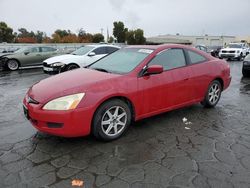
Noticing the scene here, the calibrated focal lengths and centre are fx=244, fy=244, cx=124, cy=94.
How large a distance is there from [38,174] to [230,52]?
23.9m

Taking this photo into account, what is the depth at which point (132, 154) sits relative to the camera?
11.6 feet

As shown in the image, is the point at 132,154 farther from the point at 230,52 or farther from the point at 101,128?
the point at 230,52

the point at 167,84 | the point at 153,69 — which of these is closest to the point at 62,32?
the point at 167,84

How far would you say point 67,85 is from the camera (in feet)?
12.6

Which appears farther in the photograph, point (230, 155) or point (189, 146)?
point (189, 146)

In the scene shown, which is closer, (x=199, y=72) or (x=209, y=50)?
(x=199, y=72)

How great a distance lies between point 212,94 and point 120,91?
2.83 metres

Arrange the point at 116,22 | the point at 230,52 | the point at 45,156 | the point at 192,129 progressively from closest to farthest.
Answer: the point at 45,156 → the point at 192,129 → the point at 230,52 → the point at 116,22

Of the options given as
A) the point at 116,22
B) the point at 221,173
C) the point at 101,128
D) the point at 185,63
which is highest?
the point at 116,22

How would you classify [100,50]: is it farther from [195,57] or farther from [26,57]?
[195,57]

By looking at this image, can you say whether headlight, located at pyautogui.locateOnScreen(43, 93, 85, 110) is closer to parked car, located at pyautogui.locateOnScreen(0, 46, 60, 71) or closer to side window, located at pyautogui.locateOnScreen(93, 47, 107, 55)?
side window, located at pyautogui.locateOnScreen(93, 47, 107, 55)

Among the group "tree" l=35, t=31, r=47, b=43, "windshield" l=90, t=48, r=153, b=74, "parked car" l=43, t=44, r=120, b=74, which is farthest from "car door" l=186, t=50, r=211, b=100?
"tree" l=35, t=31, r=47, b=43

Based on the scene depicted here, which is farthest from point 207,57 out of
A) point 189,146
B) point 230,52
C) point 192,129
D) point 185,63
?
point 230,52

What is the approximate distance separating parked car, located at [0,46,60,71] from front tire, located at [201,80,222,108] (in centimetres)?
1212
